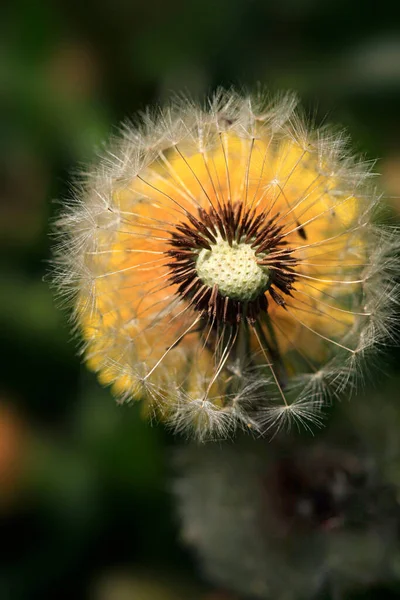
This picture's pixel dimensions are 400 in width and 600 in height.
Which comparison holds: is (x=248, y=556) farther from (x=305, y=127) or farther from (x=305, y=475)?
(x=305, y=127)

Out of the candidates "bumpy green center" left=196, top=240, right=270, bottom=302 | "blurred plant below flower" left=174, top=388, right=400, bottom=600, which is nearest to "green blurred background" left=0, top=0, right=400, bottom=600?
"blurred plant below flower" left=174, top=388, right=400, bottom=600

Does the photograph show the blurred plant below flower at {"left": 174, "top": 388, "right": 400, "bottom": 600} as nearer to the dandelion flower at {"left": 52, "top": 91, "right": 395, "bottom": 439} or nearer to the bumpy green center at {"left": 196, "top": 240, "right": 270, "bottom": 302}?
the dandelion flower at {"left": 52, "top": 91, "right": 395, "bottom": 439}

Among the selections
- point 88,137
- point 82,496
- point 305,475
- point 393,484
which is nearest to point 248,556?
point 305,475

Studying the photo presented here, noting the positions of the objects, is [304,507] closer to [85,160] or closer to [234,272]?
[234,272]

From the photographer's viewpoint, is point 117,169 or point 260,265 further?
point 117,169

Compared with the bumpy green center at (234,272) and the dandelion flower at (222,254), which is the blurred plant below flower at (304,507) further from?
the bumpy green center at (234,272)
